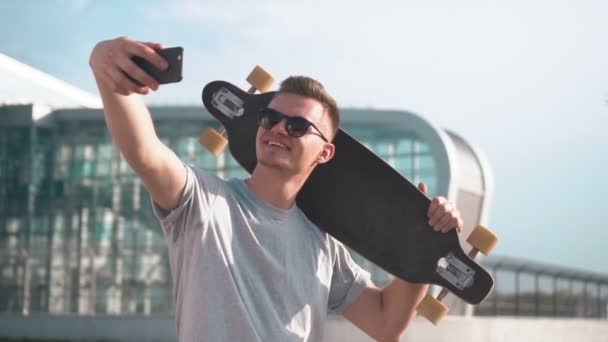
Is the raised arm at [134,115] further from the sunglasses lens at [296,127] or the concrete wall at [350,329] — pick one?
the concrete wall at [350,329]

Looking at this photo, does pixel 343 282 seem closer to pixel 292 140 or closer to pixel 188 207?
pixel 292 140

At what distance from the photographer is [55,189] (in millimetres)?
31016

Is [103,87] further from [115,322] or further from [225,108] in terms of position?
[115,322]

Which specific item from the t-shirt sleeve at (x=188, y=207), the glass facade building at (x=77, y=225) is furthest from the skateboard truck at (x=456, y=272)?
the glass facade building at (x=77, y=225)

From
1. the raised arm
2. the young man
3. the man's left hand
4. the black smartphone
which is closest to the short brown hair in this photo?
the young man

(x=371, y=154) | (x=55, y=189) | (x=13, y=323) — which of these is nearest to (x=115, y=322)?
(x=13, y=323)

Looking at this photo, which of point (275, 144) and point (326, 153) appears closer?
point (275, 144)

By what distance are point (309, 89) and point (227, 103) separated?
0.38 metres

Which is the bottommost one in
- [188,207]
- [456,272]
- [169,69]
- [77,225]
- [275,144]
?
[77,225]

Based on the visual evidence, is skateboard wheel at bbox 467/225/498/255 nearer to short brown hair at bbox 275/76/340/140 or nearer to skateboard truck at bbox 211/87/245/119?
short brown hair at bbox 275/76/340/140

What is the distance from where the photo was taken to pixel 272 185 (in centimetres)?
281

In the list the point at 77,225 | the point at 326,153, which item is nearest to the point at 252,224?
the point at 326,153

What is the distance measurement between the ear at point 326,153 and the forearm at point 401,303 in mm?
471

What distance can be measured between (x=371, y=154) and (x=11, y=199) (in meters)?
29.1
